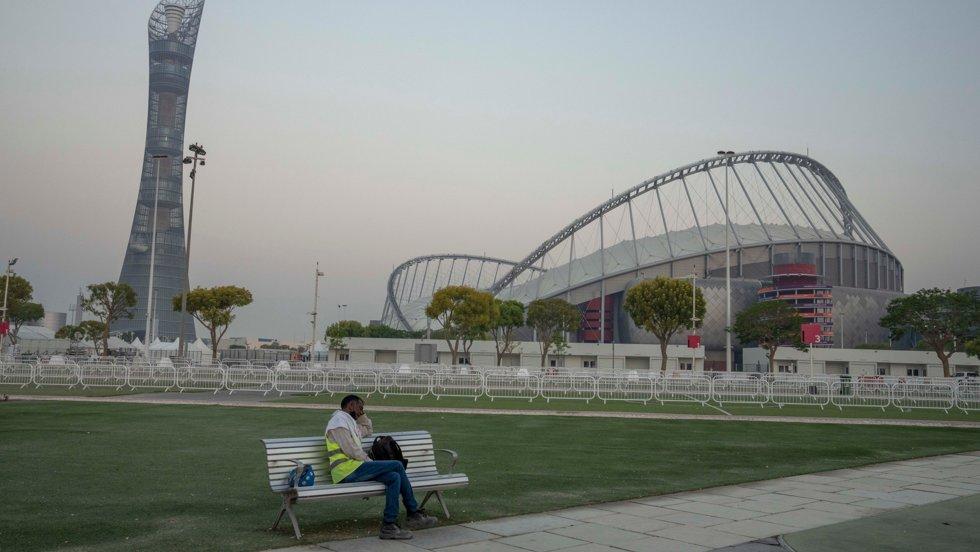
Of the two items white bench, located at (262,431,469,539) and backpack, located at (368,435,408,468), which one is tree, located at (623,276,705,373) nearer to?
white bench, located at (262,431,469,539)

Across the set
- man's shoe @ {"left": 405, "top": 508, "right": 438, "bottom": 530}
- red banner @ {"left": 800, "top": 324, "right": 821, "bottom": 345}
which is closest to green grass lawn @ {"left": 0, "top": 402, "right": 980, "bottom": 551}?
man's shoe @ {"left": 405, "top": 508, "right": 438, "bottom": 530}

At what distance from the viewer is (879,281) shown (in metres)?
116

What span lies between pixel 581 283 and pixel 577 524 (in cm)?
9992

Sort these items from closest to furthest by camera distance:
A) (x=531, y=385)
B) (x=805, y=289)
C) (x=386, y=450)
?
(x=386, y=450) < (x=531, y=385) < (x=805, y=289)

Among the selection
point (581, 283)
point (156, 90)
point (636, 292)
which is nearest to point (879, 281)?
point (581, 283)

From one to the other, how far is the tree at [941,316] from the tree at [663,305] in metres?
20.4

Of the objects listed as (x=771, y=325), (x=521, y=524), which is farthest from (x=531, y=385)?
(x=771, y=325)

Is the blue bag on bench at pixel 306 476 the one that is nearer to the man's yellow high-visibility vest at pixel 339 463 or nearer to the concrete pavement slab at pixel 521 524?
the man's yellow high-visibility vest at pixel 339 463

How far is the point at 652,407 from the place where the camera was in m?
28.5

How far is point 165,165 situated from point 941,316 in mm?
137150

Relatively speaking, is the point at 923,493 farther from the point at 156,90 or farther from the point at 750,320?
the point at 156,90

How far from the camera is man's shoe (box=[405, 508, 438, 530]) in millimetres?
8258

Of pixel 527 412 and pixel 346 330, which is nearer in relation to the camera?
pixel 527 412

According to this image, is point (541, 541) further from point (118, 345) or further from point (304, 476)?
point (118, 345)
